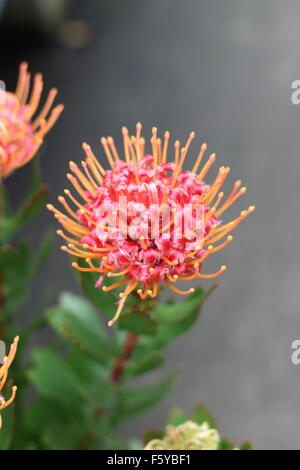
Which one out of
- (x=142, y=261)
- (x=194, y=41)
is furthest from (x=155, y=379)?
(x=194, y=41)

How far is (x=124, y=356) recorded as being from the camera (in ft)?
1.78

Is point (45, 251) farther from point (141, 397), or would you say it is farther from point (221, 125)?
point (221, 125)

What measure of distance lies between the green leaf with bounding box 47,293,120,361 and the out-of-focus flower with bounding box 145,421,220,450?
108mm

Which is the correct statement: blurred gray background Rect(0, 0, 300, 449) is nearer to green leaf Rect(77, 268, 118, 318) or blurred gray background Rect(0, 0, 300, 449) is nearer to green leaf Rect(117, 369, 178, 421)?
green leaf Rect(117, 369, 178, 421)

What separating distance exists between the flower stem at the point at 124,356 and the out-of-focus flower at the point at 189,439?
100 millimetres

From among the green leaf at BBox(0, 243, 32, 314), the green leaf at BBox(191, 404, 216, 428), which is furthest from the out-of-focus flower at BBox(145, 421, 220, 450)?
the green leaf at BBox(0, 243, 32, 314)

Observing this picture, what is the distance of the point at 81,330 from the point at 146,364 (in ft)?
0.21

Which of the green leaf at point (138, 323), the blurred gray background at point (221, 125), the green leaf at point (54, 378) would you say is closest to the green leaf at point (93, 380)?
the green leaf at point (54, 378)

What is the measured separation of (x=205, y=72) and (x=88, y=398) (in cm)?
106

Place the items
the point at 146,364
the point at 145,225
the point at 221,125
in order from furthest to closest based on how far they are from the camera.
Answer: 1. the point at 221,125
2. the point at 146,364
3. the point at 145,225

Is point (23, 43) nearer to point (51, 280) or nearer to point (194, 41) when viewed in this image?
point (194, 41)

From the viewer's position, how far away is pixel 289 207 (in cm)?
125

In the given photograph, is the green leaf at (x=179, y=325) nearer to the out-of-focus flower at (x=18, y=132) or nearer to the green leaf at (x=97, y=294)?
the green leaf at (x=97, y=294)

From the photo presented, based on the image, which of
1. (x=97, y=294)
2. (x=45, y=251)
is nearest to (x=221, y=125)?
(x=45, y=251)
